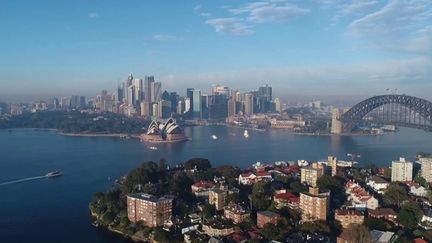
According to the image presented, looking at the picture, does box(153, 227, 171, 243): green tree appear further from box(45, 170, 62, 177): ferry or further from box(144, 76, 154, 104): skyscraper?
box(144, 76, 154, 104): skyscraper

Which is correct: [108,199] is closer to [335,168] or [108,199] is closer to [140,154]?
[335,168]

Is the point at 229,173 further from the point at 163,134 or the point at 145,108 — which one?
the point at 145,108

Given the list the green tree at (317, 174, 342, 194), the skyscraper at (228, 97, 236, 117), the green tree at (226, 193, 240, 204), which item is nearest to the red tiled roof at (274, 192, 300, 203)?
the green tree at (226, 193, 240, 204)

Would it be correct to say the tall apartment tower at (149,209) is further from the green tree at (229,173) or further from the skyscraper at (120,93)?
the skyscraper at (120,93)

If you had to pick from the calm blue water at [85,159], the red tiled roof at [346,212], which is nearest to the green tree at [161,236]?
the calm blue water at [85,159]

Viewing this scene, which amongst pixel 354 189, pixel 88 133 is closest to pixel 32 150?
pixel 88 133

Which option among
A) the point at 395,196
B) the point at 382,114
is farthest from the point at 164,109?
the point at 395,196

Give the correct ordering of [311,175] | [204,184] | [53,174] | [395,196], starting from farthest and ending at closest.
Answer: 1. [53,174]
2. [311,175]
3. [204,184]
4. [395,196]

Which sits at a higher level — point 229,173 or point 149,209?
point 229,173
